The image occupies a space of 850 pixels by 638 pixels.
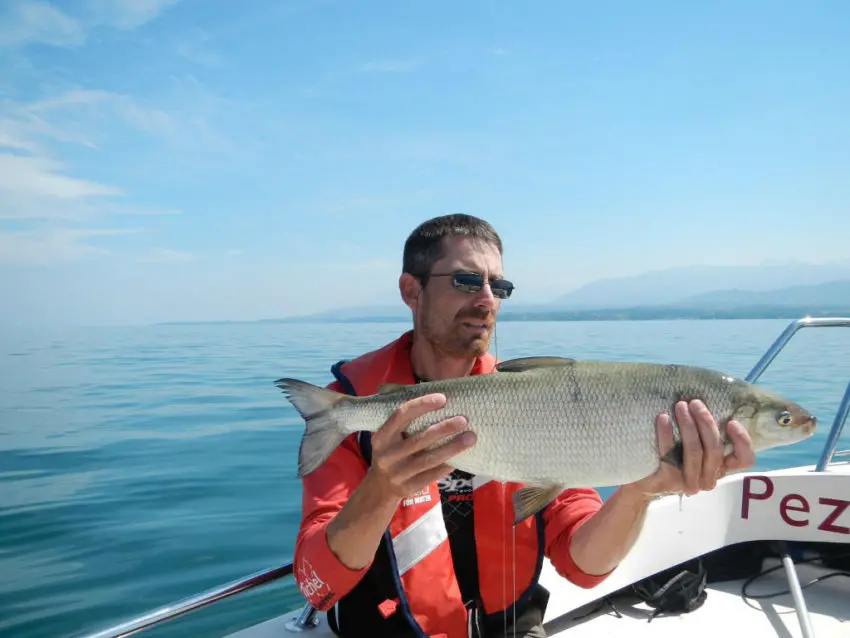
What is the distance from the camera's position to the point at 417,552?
9.43 feet

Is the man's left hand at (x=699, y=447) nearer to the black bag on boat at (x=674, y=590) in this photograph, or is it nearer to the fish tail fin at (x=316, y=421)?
the fish tail fin at (x=316, y=421)

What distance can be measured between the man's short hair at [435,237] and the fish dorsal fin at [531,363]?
86 centimetres

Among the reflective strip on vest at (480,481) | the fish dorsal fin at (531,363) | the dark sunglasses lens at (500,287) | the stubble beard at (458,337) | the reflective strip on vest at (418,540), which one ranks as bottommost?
the reflective strip on vest at (418,540)

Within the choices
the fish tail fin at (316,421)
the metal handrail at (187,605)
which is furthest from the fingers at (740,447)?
the metal handrail at (187,605)

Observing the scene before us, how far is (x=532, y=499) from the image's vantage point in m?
2.40

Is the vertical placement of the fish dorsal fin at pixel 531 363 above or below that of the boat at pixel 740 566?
above

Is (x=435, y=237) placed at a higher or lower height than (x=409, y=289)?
higher

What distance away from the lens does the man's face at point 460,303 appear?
3143mm

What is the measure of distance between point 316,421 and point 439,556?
3.24ft

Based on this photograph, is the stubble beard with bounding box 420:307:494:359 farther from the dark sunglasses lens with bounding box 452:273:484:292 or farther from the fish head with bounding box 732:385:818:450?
the fish head with bounding box 732:385:818:450

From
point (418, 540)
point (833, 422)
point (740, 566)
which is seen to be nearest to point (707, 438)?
point (418, 540)

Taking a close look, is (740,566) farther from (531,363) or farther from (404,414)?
(404,414)

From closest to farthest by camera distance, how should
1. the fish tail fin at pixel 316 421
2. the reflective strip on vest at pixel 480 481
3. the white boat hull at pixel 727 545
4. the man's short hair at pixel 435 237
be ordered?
1. the fish tail fin at pixel 316 421
2. the reflective strip on vest at pixel 480 481
3. the man's short hair at pixel 435 237
4. the white boat hull at pixel 727 545

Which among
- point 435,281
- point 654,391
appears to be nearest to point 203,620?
point 435,281
